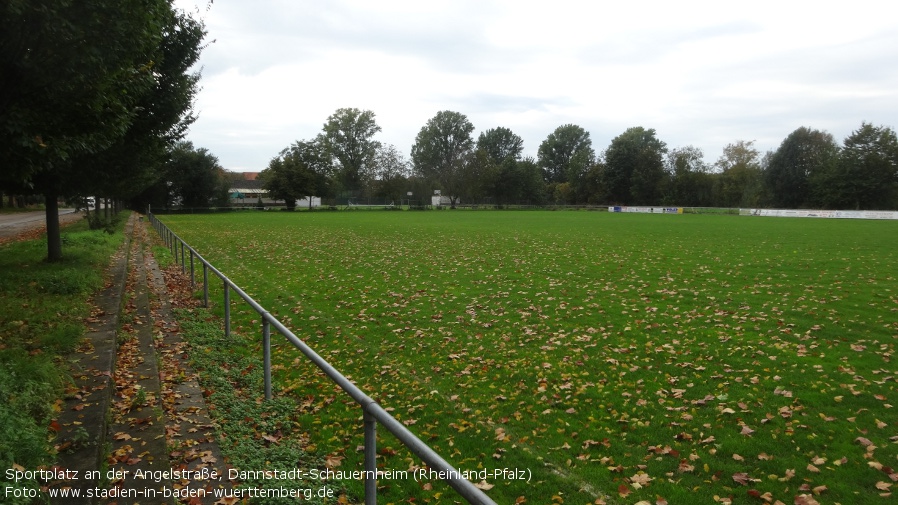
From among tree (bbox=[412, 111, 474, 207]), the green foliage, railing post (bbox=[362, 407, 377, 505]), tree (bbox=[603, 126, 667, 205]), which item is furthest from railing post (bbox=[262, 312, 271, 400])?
tree (bbox=[412, 111, 474, 207])

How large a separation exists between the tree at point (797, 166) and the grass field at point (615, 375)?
6472 cm

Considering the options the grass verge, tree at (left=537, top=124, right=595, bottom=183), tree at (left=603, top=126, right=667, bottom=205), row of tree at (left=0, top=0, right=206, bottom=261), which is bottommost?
the grass verge

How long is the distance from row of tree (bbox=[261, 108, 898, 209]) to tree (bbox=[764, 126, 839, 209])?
0.13 m

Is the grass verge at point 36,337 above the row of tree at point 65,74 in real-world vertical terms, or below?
below

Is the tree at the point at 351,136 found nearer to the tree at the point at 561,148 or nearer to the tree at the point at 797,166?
the tree at the point at 561,148

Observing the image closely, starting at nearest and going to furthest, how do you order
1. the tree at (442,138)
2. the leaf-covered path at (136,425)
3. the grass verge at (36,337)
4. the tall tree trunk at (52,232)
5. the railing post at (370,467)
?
1. the railing post at (370,467)
2. the grass verge at (36,337)
3. the leaf-covered path at (136,425)
4. the tall tree trunk at (52,232)
5. the tree at (442,138)

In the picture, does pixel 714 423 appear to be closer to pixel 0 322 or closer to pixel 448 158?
pixel 0 322

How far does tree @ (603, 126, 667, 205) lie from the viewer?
8381cm

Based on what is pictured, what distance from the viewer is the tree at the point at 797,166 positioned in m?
71.0

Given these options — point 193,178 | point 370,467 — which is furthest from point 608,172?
point 370,467

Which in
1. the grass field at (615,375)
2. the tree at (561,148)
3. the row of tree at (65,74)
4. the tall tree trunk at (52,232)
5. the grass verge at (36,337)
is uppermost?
the tree at (561,148)

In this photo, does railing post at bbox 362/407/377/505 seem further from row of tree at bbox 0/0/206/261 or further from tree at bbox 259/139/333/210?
tree at bbox 259/139/333/210

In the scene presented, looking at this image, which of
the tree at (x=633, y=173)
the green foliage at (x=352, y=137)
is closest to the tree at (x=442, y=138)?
the green foliage at (x=352, y=137)

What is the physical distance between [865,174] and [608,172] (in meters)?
33.4
